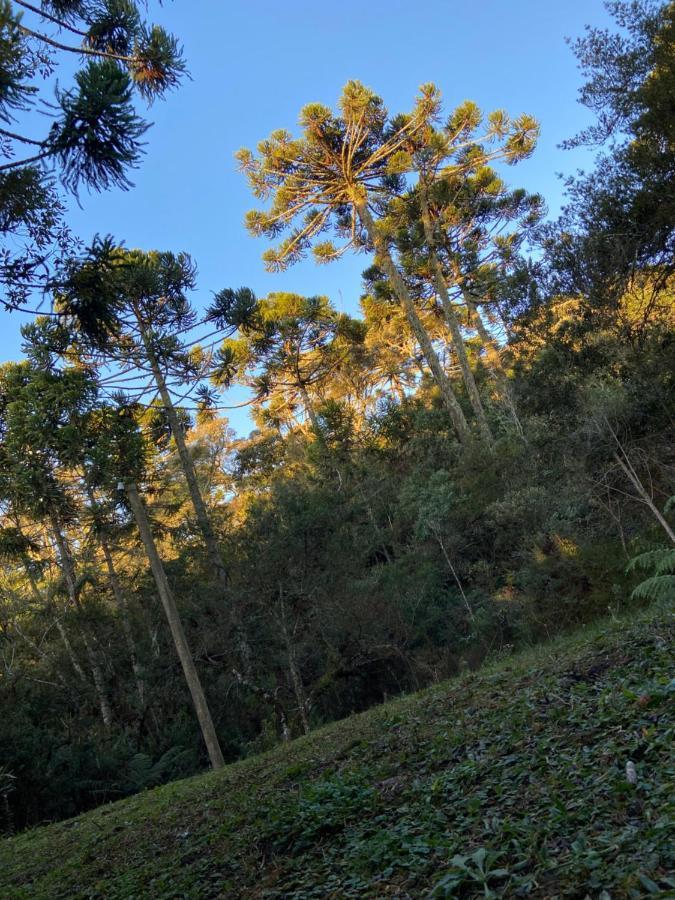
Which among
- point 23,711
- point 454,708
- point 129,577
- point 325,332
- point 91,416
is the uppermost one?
point 325,332

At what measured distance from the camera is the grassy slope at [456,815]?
7.81 ft

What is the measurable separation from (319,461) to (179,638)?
13.5 m

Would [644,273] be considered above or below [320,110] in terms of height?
below

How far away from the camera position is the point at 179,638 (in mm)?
11758

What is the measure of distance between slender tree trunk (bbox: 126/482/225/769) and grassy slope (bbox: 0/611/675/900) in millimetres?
5109

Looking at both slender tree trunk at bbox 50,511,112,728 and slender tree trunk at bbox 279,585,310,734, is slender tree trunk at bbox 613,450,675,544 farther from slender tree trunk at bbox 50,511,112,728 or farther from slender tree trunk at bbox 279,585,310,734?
slender tree trunk at bbox 50,511,112,728

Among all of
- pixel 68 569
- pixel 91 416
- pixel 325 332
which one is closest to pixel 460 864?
pixel 91 416

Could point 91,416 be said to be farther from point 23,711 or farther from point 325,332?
point 325,332

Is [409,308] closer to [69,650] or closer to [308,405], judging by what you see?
[308,405]

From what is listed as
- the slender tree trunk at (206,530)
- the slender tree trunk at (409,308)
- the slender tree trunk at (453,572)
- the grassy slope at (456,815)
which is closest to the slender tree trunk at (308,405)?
the slender tree trunk at (409,308)

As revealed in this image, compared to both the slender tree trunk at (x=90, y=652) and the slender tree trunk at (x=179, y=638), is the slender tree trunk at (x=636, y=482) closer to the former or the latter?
the slender tree trunk at (x=179, y=638)

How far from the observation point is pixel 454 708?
6.02 m

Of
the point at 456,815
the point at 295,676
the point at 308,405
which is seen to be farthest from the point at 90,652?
the point at 456,815

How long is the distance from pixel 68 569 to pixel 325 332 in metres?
12.6
